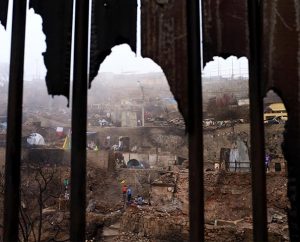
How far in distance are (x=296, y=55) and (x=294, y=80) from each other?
0.18ft

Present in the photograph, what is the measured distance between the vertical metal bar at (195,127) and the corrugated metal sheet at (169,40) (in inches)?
0.6

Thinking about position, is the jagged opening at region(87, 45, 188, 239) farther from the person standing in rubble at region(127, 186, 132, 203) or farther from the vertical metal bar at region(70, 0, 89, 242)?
the vertical metal bar at region(70, 0, 89, 242)

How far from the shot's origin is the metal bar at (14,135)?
810 mm

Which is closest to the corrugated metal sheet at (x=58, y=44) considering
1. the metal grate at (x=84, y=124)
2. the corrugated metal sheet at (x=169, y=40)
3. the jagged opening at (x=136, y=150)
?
the metal grate at (x=84, y=124)

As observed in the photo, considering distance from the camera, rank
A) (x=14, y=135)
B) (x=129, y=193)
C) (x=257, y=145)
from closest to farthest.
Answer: (x=257, y=145), (x=14, y=135), (x=129, y=193)

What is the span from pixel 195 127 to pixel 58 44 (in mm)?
406

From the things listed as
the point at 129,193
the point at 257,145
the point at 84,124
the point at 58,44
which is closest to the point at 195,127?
the point at 257,145

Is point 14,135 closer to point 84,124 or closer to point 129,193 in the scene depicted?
point 84,124

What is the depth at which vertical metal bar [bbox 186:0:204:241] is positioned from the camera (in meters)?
0.74

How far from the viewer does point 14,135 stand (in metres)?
0.82

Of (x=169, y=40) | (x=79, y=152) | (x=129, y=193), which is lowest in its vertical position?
(x=129, y=193)

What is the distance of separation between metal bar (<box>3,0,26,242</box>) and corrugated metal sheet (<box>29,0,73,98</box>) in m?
0.06

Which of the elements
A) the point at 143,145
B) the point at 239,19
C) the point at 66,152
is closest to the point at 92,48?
the point at 239,19

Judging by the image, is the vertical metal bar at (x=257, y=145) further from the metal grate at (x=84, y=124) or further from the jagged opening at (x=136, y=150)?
the jagged opening at (x=136, y=150)
